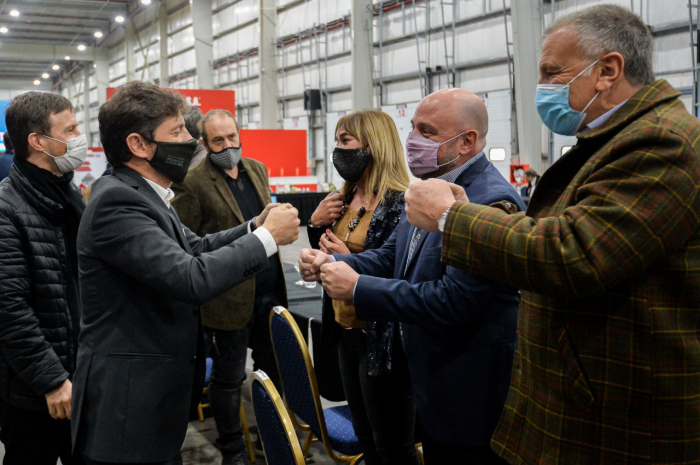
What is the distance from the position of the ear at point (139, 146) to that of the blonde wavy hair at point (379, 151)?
93 cm

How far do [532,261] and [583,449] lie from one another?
0.39 m

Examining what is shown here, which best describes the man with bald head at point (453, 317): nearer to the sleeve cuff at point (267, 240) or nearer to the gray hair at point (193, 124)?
the sleeve cuff at point (267, 240)

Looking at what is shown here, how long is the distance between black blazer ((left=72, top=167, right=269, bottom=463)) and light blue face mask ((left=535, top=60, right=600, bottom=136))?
2.74 feet

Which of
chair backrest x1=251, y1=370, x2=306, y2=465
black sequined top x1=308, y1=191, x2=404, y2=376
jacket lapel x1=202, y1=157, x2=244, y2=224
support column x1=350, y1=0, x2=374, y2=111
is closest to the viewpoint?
chair backrest x1=251, y1=370, x2=306, y2=465

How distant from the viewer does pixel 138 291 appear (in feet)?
5.03

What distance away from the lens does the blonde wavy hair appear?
2.31 m

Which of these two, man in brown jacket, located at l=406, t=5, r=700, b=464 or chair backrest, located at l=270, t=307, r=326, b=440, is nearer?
man in brown jacket, located at l=406, t=5, r=700, b=464

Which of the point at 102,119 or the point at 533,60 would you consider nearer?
the point at 102,119

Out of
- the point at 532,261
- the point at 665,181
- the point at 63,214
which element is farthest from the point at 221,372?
the point at 665,181

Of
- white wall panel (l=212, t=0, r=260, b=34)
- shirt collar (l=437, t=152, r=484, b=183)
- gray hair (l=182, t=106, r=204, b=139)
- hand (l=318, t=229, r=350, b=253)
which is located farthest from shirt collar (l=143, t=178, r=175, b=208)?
white wall panel (l=212, t=0, r=260, b=34)

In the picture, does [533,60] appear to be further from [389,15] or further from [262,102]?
[262,102]

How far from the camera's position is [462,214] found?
116cm

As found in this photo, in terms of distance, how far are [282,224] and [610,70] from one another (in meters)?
0.94

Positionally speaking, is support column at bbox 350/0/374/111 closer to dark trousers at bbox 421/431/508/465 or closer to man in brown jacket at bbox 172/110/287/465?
man in brown jacket at bbox 172/110/287/465
